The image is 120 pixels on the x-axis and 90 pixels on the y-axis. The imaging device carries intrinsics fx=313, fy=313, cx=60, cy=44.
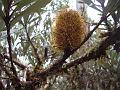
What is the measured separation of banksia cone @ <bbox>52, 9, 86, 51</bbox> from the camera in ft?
3.27

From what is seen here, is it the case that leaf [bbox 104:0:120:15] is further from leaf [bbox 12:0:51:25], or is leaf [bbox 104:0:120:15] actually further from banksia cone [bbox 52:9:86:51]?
leaf [bbox 12:0:51:25]

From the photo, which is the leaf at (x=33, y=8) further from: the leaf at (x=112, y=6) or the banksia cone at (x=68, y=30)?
the leaf at (x=112, y=6)

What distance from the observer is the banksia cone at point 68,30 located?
1.00 m

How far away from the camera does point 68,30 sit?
1.00 m

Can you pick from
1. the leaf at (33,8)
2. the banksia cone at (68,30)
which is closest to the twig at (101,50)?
the banksia cone at (68,30)

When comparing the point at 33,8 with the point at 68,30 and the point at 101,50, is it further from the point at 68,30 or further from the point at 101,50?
the point at 101,50

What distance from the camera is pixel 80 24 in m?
1.02

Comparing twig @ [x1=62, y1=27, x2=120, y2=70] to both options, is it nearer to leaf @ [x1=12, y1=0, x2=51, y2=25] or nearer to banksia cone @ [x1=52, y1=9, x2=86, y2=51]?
banksia cone @ [x1=52, y1=9, x2=86, y2=51]

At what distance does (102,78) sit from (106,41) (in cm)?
146

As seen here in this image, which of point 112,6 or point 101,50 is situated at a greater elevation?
point 112,6

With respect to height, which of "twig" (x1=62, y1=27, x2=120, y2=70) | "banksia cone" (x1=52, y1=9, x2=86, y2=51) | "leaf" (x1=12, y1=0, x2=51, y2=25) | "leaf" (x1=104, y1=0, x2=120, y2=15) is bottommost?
"twig" (x1=62, y1=27, x2=120, y2=70)

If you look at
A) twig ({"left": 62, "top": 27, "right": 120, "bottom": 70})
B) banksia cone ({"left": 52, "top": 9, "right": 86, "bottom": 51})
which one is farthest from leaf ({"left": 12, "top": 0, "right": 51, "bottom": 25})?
twig ({"left": 62, "top": 27, "right": 120, "bottom": 70})

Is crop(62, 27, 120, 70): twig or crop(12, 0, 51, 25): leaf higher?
crop(12, 0, 51, 25): leaf

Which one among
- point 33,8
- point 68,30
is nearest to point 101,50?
point 68,30
